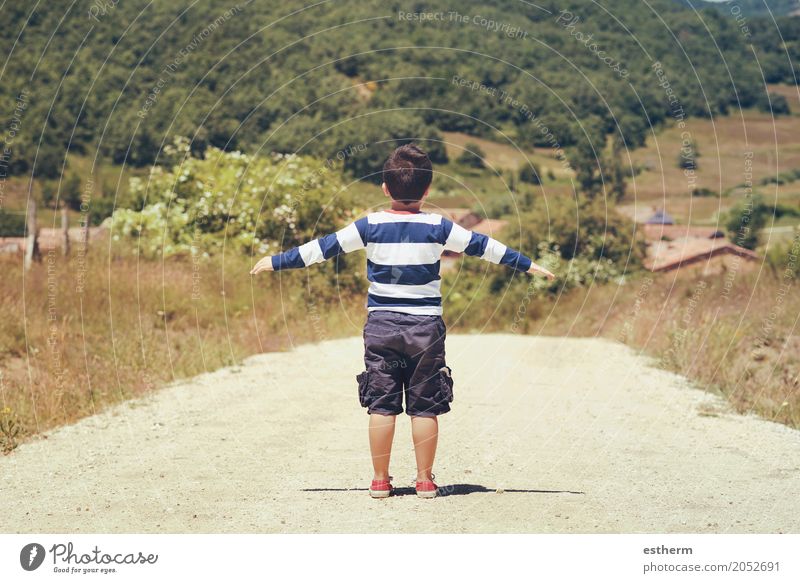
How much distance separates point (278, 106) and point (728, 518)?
37146 mm

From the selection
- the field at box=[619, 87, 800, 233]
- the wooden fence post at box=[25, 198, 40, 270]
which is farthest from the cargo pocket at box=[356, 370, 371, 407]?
the field at box=[619, 87, 800, 233]

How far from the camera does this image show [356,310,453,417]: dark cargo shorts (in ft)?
21.2

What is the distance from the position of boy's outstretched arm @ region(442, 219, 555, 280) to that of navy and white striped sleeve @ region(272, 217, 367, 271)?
0.53 metres

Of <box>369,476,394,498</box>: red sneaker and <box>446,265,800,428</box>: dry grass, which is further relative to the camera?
<box>446,265,800,428</box>: dry grass

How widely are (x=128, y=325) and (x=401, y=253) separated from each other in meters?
9.06

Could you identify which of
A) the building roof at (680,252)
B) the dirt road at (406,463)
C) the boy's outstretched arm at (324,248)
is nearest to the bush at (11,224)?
the dirt road at (406,463)

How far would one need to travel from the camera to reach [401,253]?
642 cm

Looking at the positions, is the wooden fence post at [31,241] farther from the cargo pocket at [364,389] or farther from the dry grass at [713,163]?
the dry grass at [713,163]

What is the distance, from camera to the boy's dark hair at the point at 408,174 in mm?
6500

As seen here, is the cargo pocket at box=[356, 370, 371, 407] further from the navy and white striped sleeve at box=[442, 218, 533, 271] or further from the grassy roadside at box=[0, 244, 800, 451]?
the grassy roadside at box=[0, 244, 800, 451]

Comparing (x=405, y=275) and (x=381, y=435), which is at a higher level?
(x=405, y=275)
